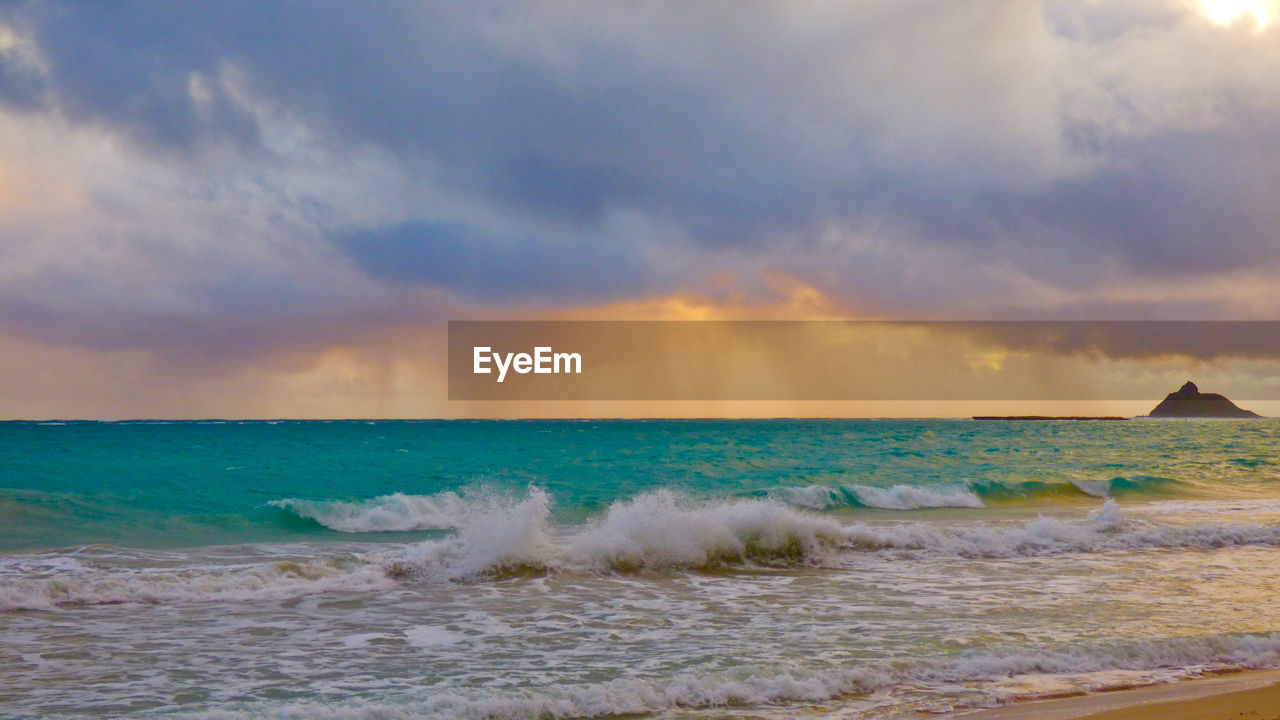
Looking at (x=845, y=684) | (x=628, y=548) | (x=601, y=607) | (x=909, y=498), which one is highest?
(x=628, y=548)

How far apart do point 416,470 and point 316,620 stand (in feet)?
100

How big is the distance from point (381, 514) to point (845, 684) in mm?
17798

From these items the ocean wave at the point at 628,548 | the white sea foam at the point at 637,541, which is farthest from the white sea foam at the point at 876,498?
the white sea foam at the point at 637,541

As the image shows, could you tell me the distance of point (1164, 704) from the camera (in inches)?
287

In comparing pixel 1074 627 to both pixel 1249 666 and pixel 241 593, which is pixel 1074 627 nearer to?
pixel 1249 666

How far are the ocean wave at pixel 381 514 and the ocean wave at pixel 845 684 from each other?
14542 mm

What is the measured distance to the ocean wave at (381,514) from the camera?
22406mm

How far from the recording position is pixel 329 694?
759 centimetres

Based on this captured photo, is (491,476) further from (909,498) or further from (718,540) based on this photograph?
(718,540)

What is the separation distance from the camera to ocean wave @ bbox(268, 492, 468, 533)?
73.5 feet

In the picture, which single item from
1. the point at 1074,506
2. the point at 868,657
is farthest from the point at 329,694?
the point at 1074,506

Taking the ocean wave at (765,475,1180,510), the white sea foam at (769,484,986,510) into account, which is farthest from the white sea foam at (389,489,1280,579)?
the ocean wave at (765,475,1180,510)

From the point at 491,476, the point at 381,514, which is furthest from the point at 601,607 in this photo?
the point at 491,476

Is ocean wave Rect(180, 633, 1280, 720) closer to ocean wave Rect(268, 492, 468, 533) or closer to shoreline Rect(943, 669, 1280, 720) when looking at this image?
shoreline Rect(943, 669, 1280, 720)
